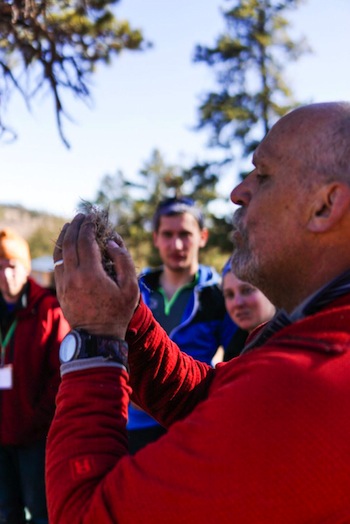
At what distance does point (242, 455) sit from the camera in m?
0.93

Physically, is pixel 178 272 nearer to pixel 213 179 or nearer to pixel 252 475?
pixel 252 475

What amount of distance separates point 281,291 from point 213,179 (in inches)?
787

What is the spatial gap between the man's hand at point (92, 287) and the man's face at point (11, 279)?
278 centimetres

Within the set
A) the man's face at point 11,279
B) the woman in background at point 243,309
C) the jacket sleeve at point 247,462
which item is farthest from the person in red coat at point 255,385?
the man's face at point 11,279

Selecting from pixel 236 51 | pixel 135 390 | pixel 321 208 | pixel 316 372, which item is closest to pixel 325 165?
pixel 321 208

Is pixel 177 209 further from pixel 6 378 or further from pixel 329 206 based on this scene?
pixel 329 206

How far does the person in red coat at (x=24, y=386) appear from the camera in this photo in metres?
3.65

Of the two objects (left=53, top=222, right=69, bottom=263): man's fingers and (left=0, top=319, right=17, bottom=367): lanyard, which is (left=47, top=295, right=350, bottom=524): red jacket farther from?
(left=0, top=319, right=17, bottom=367): lanyard

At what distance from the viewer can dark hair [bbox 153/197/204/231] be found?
→ 400cm

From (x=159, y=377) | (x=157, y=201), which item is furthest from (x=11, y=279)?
(x=157, y=201)

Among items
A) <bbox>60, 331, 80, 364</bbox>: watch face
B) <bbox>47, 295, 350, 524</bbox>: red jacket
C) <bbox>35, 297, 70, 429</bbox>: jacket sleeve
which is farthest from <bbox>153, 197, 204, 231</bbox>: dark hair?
<bbox>47, 295, 350, 524</bbox>: red jacket

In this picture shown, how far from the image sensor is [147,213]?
3322 cm

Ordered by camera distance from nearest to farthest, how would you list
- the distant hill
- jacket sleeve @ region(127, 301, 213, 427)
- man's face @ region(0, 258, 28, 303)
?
jacket sleeve @ region(127, 301, 213, 427) → man's face @ region(0, 258, 28, 303) → the distant hill

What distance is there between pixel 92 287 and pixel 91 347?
0.13 metres
